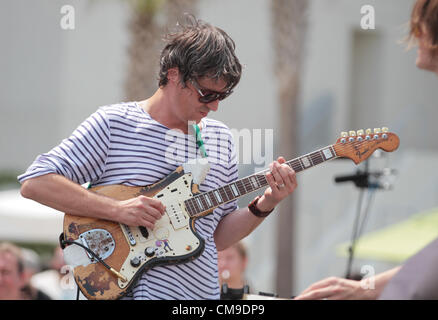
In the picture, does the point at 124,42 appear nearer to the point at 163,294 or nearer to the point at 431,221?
the point at 431,221

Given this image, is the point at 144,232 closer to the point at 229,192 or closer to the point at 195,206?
the point at 195,206

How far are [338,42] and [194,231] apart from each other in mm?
8412

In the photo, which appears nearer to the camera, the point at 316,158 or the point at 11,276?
the point at 316,158

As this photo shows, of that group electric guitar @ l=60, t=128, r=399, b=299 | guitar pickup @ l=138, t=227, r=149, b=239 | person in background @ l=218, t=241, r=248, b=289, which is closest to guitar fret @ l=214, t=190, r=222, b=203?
electric guitar @ l=60, t=128, r=399, b=299

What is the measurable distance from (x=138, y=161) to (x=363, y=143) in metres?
0.86

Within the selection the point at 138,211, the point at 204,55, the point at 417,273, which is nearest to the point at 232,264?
the point at 138,211

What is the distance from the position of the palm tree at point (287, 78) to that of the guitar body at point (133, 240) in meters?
5.60

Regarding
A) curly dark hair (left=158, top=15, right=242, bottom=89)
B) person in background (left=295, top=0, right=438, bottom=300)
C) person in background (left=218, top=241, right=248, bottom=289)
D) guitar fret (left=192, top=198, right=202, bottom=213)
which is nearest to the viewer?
person in background (left=295, top=0, right=438, bottom=300)

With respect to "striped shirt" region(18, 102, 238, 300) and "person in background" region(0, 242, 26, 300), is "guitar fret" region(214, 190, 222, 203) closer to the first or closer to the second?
"striped shirt" region(18, 102, 238, 300)

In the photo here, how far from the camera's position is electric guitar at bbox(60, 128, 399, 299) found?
2309 millimetres

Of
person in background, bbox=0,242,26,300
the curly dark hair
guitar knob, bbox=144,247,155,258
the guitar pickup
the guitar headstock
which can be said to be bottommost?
person in background, bbox=0,242,26,300

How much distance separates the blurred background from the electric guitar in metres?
3.94

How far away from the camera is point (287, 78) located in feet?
27.5

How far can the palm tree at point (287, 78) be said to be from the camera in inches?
318
